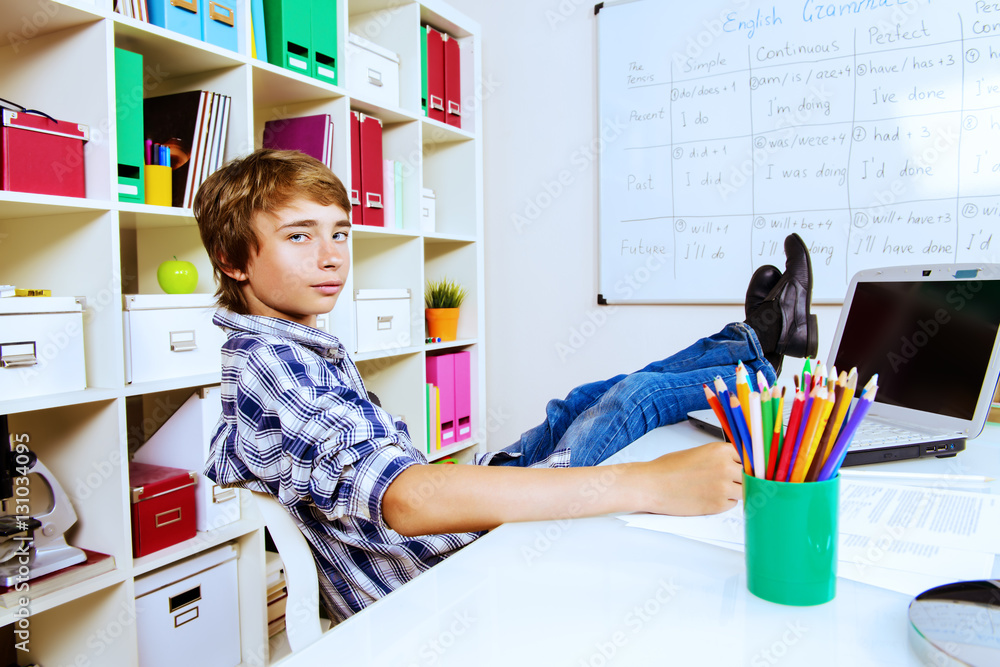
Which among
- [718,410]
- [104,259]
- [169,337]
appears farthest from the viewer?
[169,337]

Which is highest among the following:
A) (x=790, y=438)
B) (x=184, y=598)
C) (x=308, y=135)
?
(x=308, y=135)

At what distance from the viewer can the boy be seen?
0.63 metres

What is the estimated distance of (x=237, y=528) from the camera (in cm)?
155

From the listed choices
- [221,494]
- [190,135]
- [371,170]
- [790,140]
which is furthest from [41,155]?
[790,140]

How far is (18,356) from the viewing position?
45.8 inches

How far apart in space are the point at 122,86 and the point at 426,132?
122cm

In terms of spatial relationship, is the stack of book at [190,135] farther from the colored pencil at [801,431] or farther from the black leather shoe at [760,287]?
the colored pencil at [801,431]

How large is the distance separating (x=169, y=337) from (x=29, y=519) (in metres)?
0.42

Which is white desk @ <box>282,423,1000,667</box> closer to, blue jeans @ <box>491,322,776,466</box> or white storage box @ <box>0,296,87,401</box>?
blue jeans @ <box>491,322,776,466</box>

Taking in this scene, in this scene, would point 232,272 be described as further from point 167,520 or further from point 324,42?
point 324,42

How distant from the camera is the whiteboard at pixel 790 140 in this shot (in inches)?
75.2

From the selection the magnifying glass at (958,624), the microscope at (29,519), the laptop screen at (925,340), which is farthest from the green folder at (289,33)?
the magnifying glass at (958,624)

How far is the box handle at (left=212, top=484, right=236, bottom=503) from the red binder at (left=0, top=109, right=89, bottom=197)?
0.69 m

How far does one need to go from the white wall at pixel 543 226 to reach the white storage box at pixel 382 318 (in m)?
0.60
